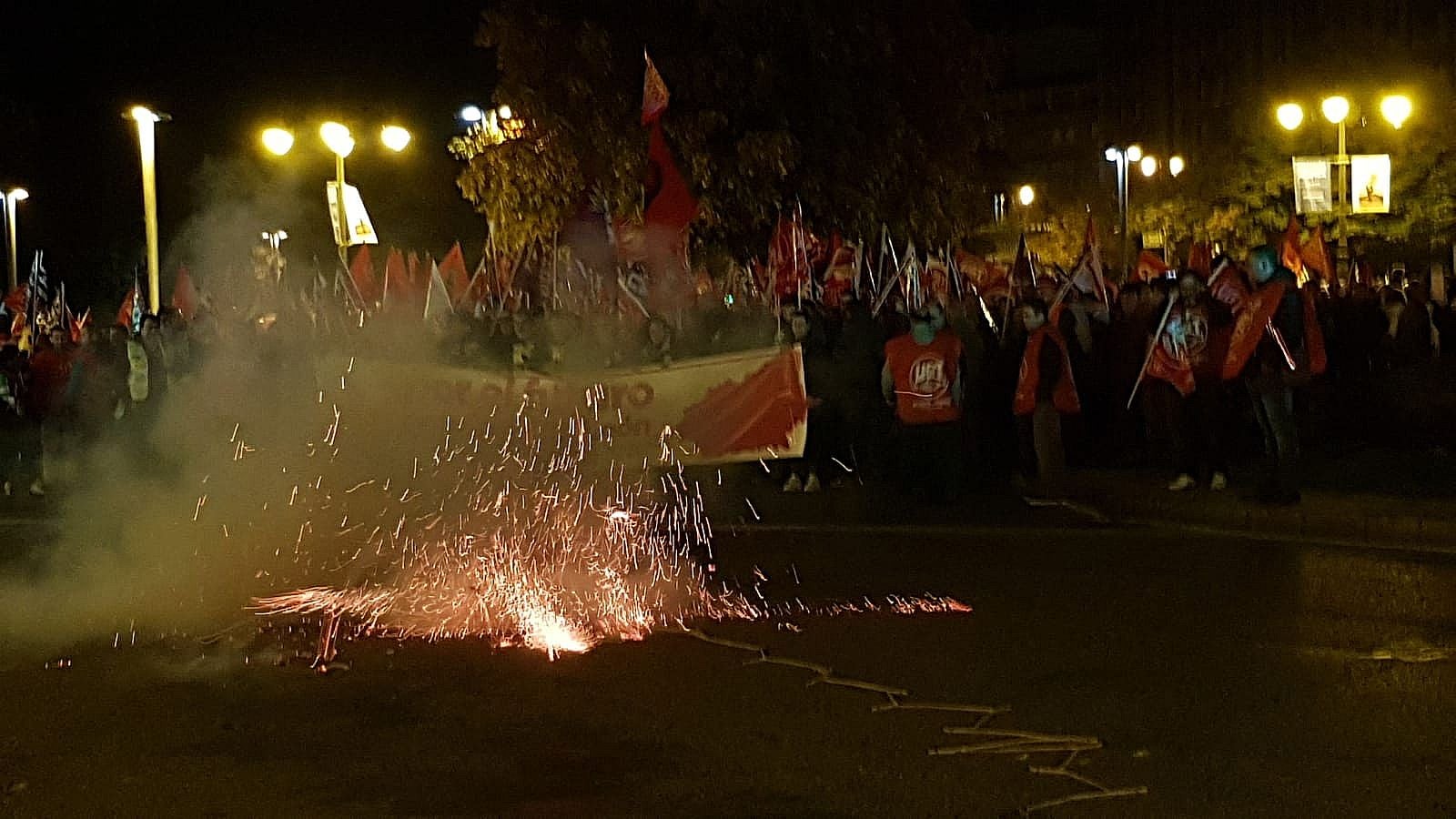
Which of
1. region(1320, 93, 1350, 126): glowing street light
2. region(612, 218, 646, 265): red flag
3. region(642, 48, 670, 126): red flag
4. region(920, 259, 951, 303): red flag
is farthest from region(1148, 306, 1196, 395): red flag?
region(1320, 93, 1350, 126): glowing street light

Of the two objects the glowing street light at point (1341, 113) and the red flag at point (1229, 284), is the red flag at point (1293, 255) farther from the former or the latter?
the red flag at point (1229, 284)

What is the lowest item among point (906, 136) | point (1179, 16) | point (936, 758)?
point (936, 758)

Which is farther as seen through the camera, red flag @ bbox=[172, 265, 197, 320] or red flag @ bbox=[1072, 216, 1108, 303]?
red flag @ bbox=[172, 265, 197, 320]

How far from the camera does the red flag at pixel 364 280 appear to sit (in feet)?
65.8

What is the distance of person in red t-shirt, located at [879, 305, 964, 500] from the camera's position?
13.3 meters

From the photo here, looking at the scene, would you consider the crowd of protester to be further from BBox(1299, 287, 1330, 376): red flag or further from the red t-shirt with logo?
BBox(1299, 287, 1330, 376): red flag

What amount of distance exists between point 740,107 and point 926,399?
10.6 meters

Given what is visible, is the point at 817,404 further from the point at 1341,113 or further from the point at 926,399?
the point at 1341,113

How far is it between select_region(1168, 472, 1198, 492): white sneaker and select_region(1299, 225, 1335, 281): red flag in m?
9.10

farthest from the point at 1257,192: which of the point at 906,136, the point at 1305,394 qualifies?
the point at 1305,394

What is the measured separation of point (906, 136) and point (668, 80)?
3550 mm

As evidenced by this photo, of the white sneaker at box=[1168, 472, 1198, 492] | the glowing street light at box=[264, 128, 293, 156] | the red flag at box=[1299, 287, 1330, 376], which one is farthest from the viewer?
the glowing street light at box=[264, 128, 293, 156]

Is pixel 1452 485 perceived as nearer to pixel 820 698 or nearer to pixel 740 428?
pixel 740 428

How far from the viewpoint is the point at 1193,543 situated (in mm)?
11477
